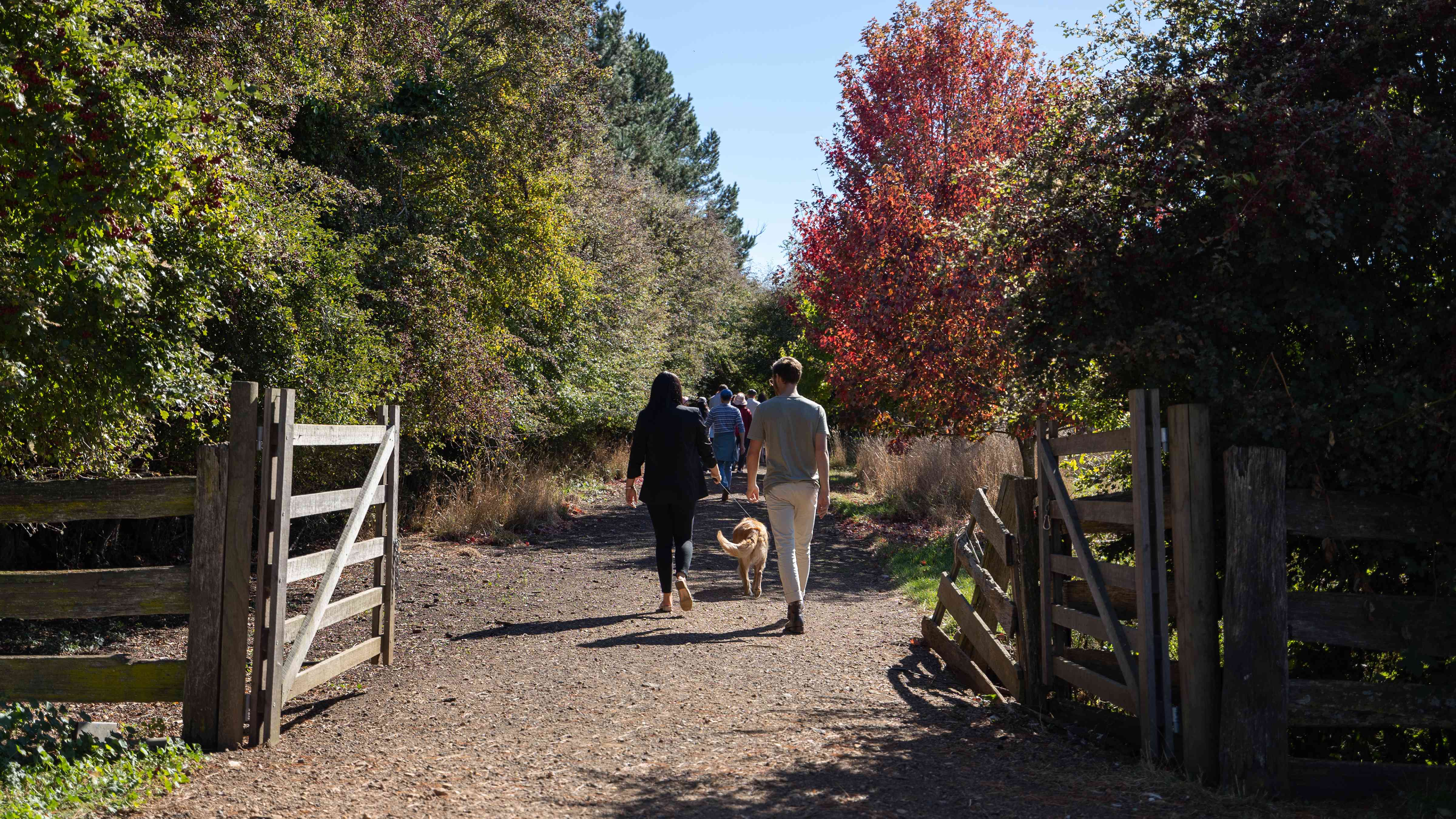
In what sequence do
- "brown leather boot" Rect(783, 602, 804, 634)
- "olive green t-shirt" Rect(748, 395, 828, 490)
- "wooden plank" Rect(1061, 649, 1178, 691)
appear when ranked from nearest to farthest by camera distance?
"wooden plank" Rect(1061, 649, 1178, 691) → "olive green t-shirt" Rect(748, 395, 828, 490) → "brown leather boot" Rect(783, 602, 804, 634)

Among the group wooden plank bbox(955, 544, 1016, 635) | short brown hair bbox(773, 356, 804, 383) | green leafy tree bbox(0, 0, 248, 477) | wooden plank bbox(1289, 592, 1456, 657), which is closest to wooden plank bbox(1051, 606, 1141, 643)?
wooden plank bbox(955, 544, 1016, 635)

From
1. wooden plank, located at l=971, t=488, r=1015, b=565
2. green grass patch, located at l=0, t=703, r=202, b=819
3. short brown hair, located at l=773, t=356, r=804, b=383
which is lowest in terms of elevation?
green grass patch, located at l=0, t=703, r=202, b=819

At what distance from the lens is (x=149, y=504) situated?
566cm

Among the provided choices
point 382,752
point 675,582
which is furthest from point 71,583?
point 675,582

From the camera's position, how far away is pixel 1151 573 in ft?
16.4

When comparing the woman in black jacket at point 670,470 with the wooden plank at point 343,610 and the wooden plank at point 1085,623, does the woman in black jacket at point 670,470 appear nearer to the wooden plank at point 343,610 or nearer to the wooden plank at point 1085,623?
the wooden plank at point 343,610

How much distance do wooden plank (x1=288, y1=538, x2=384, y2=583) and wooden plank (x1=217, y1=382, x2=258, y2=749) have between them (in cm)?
34

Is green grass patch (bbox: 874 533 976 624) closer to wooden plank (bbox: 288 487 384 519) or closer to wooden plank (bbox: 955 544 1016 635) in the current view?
wooden plank (bbox: 955 544 1016 635)

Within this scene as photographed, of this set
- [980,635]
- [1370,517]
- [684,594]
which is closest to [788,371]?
[684,594]

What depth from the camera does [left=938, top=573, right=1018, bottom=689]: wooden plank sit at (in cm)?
679

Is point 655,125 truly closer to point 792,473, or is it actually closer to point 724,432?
point 724,432

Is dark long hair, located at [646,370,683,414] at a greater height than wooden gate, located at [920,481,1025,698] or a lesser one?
greater

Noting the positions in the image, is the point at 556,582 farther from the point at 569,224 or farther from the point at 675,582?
the point at 569,224

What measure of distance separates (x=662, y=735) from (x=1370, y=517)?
12.2 feet
